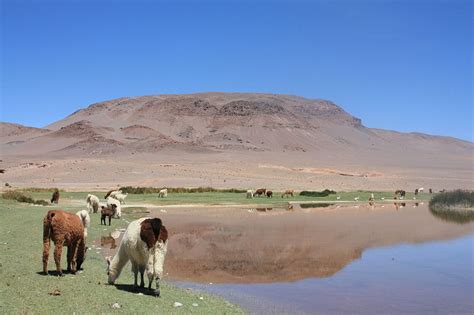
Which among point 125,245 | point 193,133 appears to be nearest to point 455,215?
point 125,245

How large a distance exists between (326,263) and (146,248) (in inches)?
378

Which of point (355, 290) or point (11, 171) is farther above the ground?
point (11, 171)

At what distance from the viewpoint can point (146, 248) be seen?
11.6 metres

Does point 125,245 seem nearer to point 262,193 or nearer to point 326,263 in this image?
point 326,263

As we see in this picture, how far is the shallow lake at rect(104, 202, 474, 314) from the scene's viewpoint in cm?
1378

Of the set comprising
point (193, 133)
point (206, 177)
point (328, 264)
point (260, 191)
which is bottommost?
point (328, 264)

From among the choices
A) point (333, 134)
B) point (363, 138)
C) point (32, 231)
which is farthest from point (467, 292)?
point (363, 138)

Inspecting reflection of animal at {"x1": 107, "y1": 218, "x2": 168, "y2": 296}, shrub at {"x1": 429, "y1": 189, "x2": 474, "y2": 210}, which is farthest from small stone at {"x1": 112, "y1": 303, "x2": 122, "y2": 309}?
shrub at {"x1": 429, "y1": 189, "x2": 474, "y2": 210}

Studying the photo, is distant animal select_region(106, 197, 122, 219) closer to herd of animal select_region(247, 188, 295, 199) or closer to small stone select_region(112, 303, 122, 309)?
small stone select_region(112, 303, 122, 309)

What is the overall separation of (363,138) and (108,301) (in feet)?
639

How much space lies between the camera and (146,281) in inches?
517

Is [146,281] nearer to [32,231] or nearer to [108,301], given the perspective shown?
[108,301]

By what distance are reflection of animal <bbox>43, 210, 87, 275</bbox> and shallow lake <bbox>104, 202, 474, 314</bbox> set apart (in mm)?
3267

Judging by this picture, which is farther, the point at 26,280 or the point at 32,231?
the point at 32,231
